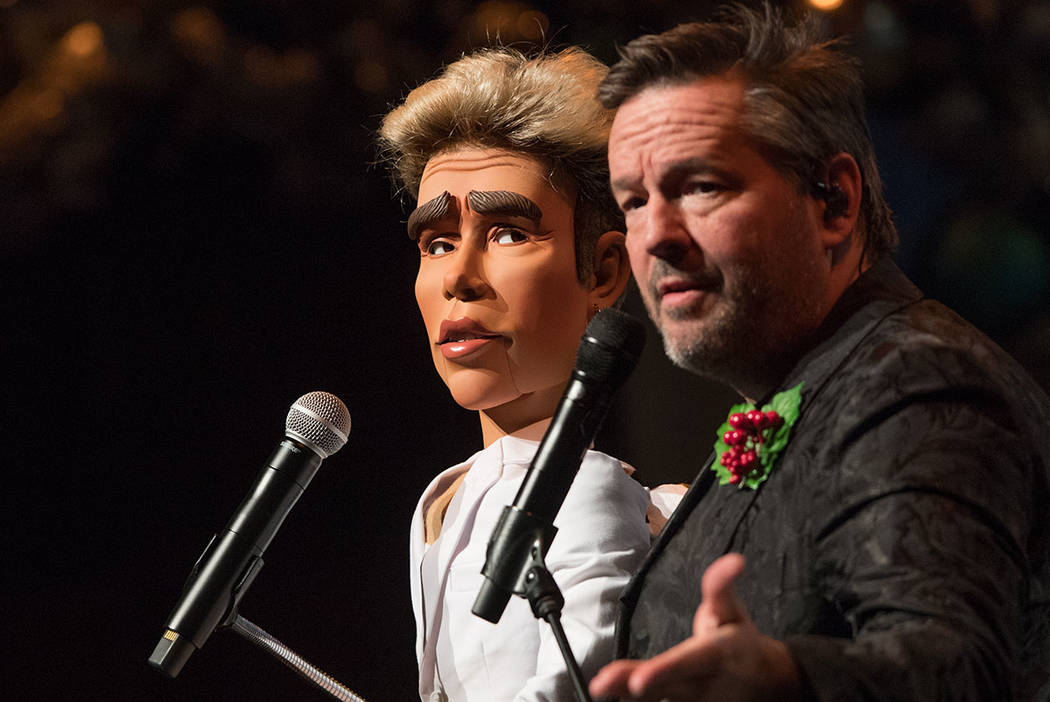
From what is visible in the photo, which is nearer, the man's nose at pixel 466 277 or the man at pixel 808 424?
the man at pixel 808 424

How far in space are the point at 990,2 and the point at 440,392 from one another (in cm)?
139

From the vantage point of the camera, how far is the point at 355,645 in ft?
8.31

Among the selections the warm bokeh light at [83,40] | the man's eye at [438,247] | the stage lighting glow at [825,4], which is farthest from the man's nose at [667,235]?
the warm bokeh light at [83,40]

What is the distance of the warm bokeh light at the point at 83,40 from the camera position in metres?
2.54

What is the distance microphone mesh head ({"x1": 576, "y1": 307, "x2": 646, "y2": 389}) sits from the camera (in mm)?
1244

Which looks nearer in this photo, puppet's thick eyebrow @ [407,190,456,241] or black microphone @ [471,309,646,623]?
black microphone @ [471,309,646,623]

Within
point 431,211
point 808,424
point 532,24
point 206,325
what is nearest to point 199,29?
point 206,325

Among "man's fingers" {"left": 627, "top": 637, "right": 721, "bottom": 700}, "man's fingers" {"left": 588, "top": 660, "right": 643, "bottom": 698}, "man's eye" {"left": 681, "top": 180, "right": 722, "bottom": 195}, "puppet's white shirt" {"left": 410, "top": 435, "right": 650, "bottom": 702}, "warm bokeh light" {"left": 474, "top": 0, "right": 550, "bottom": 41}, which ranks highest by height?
"warm bokeh light" {"left": 474, "top": 0, "right": 550, "bottom": 41}

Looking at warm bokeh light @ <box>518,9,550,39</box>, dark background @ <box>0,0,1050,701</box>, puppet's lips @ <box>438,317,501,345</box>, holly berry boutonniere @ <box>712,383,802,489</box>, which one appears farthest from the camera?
dark background @ <box>0,0,1050,701</box>

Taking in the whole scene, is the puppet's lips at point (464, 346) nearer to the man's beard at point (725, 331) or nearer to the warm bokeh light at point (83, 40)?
the man's beard at point (725, 331)

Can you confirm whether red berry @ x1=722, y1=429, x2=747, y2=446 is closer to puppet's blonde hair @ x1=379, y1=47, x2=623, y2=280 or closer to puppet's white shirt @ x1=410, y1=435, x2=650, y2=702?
puppet's white shirt @ x1=410, y1=435, x2=650, y2=702

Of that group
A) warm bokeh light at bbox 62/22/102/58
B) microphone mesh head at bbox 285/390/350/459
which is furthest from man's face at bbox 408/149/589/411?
warm bokeh light at bbox 62/22/102/58

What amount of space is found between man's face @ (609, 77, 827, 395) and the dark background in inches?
39.4

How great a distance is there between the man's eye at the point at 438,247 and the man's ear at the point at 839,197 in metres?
0.73
